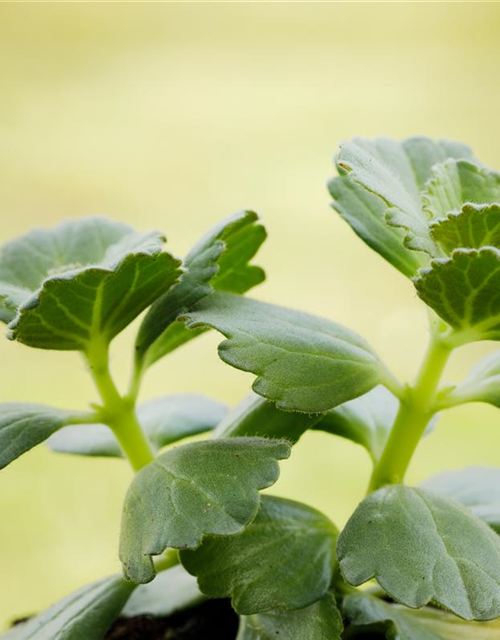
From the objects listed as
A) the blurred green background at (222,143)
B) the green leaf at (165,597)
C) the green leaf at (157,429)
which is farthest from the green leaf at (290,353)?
the blurred green background at (222,143)

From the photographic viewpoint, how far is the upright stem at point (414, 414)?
2.41 ft

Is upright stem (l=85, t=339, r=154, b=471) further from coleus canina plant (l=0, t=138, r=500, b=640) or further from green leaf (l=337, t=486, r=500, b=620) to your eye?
green leaf (l=337, t=486, r=500, b=620)

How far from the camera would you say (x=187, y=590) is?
2.94 feet

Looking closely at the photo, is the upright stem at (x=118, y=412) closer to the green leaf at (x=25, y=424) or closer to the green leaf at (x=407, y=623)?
the green leaf at (x=25, y=424)

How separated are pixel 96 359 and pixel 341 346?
21 cm

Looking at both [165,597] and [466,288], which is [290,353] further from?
[165,597]

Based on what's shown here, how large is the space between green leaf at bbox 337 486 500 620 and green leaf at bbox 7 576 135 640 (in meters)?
0.22

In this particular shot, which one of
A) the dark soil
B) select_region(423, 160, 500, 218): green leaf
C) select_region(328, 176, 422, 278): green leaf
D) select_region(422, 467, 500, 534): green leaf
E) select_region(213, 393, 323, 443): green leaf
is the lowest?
the dark soil

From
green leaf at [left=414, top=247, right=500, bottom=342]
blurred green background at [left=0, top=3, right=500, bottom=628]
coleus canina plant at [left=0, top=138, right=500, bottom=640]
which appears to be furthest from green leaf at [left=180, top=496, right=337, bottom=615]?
blurred green background at [left=0, top=3, right=500, bottom=628]

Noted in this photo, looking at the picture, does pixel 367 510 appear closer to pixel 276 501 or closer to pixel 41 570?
pixel 276 501

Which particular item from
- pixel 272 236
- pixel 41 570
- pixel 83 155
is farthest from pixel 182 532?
pixel 83 155

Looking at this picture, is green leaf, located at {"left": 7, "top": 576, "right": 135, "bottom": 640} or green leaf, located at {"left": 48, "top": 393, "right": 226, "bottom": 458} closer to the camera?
green leaf, located at {"left": 7, "top": 576, "right": 135, "bottom": 640}

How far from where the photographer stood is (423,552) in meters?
0.63

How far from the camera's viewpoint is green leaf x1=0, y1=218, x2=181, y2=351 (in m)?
0.62
